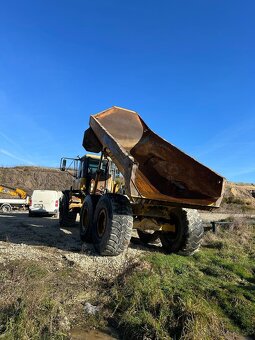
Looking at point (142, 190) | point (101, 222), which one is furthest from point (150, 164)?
point (101, 222)

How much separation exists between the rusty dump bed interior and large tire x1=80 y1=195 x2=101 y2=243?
142 centimetres

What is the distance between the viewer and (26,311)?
429cm

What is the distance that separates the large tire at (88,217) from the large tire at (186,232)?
2097 mm

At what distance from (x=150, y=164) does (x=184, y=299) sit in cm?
526

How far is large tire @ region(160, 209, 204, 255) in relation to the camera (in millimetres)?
9133

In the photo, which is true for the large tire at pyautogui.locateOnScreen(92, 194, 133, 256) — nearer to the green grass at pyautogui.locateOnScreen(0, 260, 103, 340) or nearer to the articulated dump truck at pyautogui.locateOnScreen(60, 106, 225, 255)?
the articulated dump truck at pyautogui.locateOnScreen(60, 106, 225, 255)

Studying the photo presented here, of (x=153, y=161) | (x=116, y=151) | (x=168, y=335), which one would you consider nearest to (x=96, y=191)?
(x=153, y=161)

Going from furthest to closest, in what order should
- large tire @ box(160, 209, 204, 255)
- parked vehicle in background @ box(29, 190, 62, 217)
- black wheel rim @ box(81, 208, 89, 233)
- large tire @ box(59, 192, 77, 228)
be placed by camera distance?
parked vehicle in background @ box(29, 190, 62, 217) → large tire @ box(59, 192, 77, 228) → black wheel rim @ box(81, 208, 89, 233) → large tire @ box(160, 209, 204, 255)

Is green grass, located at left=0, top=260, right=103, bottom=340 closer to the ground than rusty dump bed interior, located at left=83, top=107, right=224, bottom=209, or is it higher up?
closer to the ground

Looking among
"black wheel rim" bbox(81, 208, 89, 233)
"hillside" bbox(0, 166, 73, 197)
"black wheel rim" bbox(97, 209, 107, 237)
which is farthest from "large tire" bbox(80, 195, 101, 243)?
"hillside" bbox(0, 166, 73, 197)

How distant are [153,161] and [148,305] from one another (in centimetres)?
544

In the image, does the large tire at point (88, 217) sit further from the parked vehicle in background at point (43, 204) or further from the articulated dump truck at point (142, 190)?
the parked vehicle in background at point (43, 204)

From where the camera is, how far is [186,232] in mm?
9141

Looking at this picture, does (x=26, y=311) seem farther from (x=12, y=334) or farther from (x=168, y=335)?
(x=168, y=335)
